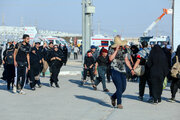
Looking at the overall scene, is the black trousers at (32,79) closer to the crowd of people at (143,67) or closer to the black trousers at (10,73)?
the black trousers at (10,73)

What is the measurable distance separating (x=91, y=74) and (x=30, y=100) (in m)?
4.70

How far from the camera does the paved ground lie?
27.0 feet

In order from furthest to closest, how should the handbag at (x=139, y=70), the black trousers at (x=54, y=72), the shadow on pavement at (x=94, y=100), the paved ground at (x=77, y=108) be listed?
the black trousers at (x=54, y=72) → the handbag at (x=139, y=70) → the shadow on pavement at (x=94, y=100) → the paved ground at (x=77, y=108)

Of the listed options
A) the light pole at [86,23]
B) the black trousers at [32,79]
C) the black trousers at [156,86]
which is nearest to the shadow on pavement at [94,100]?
the black trousers at [156,86]

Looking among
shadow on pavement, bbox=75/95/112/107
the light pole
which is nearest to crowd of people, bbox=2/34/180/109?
shadow on pavement, bbox=75/95/112/107

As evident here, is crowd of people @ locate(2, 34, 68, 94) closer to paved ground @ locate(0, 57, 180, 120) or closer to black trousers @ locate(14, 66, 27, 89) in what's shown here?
black trousers @ locate(14, 66, 27, 89)

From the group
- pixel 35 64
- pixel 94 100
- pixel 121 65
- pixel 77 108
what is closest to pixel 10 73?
pixel 35 64

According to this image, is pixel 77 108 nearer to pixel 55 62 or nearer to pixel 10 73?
pixel 10 73

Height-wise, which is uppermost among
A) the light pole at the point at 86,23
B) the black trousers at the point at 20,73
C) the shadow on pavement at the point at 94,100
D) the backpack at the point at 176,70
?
the light pole at the point at 86,23

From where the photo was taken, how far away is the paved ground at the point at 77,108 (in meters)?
8.23

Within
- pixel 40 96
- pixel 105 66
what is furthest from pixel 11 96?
pixel 105 66

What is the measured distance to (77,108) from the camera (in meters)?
9.40

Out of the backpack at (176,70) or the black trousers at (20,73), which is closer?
the backpack at (176,70)

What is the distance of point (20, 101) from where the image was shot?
1059 centimetres
